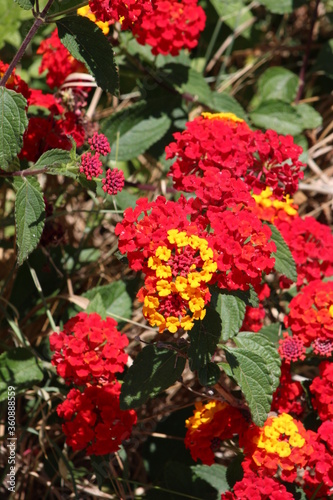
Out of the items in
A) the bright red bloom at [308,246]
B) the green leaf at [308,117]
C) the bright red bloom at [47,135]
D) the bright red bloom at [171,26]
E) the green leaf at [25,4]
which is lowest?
the bright red bloom at [308,246]

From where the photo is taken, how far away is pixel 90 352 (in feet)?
6.40

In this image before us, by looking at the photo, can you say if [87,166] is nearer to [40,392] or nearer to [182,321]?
[182,321]

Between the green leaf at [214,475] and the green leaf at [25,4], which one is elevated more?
the green leaf at [25,4]

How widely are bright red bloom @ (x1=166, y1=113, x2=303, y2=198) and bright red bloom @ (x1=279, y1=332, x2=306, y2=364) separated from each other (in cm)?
48

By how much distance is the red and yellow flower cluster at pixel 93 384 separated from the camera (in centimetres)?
193

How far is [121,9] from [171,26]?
0.77 metres

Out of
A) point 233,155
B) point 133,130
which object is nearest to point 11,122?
point 233,155

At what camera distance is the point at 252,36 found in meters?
3.71

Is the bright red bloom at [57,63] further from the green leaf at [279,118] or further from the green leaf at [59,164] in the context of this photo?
the green leaf at [279,118]

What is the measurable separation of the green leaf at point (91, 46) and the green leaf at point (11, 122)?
23 cm

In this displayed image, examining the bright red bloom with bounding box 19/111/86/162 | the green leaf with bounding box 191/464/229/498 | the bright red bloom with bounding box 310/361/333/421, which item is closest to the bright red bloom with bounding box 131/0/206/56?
the bright red bloom with bounding box 19/111/86/162

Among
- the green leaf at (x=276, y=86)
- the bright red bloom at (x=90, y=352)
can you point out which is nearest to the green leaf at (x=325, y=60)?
the green leaf at (x=276, y=86)

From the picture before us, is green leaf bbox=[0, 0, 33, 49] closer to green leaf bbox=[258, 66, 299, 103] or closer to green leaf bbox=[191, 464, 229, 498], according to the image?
green leaf bbox=[258, 66, 299, 103]

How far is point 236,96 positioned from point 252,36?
0.45m
